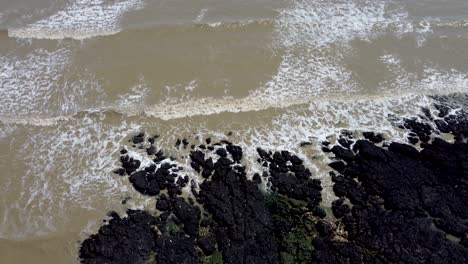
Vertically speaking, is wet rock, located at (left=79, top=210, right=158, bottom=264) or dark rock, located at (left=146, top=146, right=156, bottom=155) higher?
dark rock, located at (left=146, top=146, right=156, bottom=155)

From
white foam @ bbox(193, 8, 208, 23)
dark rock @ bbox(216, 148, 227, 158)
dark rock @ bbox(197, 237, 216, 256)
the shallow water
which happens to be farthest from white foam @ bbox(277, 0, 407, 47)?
dark rock @ bbox(197, 237, 216, 256)

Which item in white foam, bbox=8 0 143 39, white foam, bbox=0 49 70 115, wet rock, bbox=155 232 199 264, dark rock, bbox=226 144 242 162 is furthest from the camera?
white foam, bbox=8 0 143 39

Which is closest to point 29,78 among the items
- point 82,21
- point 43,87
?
point 43,87

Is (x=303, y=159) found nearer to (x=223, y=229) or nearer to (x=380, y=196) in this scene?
(x=380, y=196)

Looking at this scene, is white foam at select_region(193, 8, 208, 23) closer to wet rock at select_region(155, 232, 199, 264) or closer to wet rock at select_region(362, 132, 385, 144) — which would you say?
wet rock at select_region(362, 132, 385, 144)

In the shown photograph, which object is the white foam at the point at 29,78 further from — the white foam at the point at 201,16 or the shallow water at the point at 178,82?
the white foam at the point at 201,16

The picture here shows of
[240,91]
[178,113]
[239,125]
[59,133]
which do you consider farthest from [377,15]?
[59,133]

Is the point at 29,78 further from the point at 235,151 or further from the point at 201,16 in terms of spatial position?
the point at 235,151

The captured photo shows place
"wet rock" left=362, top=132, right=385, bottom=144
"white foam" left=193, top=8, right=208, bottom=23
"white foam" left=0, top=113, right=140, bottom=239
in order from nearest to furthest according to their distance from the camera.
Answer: "white foam" left=0, top=113, right=140, bottom=239, "wet rock" left=362, top=132, right=385, bottom=144, "white foam" left=193, top=8, right=208, bottom=23

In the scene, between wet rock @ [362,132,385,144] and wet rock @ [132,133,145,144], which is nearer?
wet rock @ [132,133,145,144]
